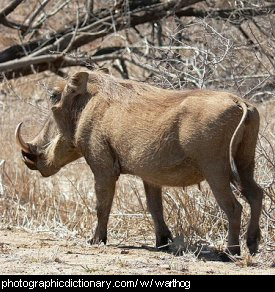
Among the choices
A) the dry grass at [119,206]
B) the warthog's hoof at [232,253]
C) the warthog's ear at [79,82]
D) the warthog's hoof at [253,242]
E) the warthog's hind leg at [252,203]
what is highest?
the warthog's ear at [79,82]

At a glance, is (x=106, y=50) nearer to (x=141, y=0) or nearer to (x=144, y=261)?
(x=141, y=0)

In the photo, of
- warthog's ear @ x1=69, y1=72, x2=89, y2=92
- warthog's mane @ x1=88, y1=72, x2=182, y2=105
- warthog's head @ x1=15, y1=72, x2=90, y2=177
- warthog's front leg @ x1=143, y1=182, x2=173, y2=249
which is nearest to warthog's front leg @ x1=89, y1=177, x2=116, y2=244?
warthog's front leg @ x1=143, y1=182, x2=173, y2=249

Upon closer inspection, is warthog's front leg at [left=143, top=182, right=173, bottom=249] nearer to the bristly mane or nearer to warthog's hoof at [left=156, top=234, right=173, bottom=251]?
warthog's hoof at [left=156, top=234, right=173, bottom=251]

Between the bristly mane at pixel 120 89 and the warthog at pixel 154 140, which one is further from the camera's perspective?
the bristly mane at pixel 120 89

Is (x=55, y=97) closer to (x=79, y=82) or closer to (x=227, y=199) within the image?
(x=79, y=82)

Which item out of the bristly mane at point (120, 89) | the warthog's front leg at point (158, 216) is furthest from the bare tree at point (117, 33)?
the warthog's front leg at point (158, 216)

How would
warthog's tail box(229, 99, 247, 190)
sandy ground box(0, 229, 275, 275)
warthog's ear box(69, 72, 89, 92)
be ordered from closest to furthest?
sandy ground box(0, 229, 275, 275), warthog's tail box(229, 99, 247, 190), warthog's ear box(69, 72, 89, 92)

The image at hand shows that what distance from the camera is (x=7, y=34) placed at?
14156 mm

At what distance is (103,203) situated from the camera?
721 cm

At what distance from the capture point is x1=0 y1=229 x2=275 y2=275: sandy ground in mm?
6043

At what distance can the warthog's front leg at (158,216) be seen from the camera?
726 cm

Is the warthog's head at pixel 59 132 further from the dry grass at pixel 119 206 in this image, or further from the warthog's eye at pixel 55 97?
the dry grass at pixel 119 206

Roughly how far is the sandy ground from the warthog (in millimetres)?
267

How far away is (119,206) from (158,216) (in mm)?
1164
